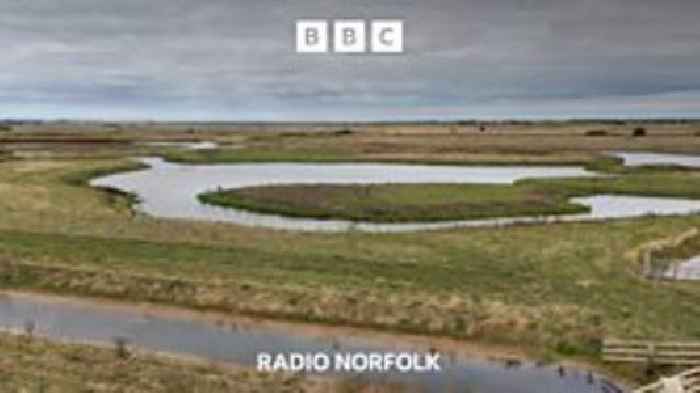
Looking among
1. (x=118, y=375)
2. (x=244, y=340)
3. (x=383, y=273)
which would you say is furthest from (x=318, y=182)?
(x=118, y=375)

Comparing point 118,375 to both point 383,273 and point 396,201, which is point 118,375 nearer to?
point 383,273

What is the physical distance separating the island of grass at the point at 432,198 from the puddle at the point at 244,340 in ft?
73.3

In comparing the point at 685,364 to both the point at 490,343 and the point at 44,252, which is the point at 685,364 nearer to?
the point at 490,343

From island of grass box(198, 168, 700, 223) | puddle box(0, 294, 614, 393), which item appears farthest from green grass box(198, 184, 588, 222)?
puddle box(0, 294, 614, 393)

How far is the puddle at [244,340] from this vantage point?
20547mm

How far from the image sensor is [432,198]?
55906 mm

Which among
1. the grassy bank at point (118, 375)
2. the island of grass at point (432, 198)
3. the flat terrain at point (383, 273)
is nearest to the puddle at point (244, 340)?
the grassy bank at point (118, 375)

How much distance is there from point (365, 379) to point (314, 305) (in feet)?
26.2

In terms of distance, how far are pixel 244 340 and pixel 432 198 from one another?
32676 millimetres

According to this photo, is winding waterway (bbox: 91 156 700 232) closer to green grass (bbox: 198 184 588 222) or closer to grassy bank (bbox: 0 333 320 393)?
green grass (bbox: 198 184 588 222)

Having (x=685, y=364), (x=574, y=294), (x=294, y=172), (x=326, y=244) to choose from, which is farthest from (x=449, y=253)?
(x=294, y=172)

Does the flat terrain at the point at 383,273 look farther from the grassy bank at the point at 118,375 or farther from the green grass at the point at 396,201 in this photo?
the green grass at the point at 396,201

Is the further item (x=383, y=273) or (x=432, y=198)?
(x=432, y=198)

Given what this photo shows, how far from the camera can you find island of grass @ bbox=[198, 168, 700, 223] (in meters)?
50.5
